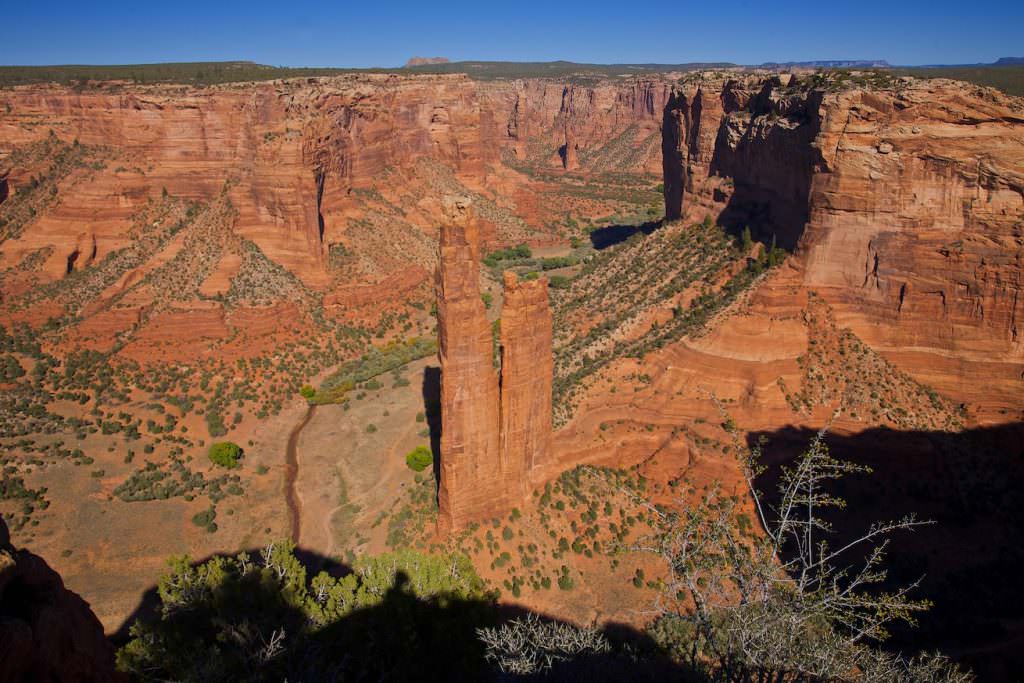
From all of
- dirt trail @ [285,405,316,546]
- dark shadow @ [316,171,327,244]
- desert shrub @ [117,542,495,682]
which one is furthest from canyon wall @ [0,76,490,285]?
desert shrub @ [117,542,495,682]

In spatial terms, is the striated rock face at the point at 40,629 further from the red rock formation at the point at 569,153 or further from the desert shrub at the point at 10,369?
the red rock formation at the point at 569,153

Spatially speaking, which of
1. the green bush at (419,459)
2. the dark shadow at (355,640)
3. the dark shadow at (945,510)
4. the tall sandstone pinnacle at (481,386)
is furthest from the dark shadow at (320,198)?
the dark shadow at (945,510)

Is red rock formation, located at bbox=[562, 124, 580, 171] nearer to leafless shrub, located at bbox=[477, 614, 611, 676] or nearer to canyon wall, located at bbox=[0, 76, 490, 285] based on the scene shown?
canyon wall, located at bbox=[0, 76, 490, 285]

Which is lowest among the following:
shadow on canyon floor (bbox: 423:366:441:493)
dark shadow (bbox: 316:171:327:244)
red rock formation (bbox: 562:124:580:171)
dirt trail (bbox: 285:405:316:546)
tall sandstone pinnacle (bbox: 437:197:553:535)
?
dirt trail (bbox: 285:405:316:546)

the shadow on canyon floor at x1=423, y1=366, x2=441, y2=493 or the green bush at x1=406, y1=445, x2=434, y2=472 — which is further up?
the shadow on canyon floor at x1=423, y1=366, x2=441, y2=493

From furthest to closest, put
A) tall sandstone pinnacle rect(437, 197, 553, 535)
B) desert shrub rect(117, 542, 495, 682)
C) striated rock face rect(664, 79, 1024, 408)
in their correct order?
striated rock face rect(664, 79, 1024, 408) < tall sandstone pinnacle rect(437, 197, 553, 535) < desert shrub rect(117, 542, 495, 682)

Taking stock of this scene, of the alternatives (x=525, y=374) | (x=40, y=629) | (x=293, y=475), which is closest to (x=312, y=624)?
(x=40, y=629)

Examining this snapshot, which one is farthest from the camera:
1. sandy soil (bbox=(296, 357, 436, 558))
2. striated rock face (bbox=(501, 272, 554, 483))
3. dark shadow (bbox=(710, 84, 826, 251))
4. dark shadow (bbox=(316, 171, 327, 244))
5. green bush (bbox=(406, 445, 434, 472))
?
dark shadow (bbox=(316, 171, 327, 244))
